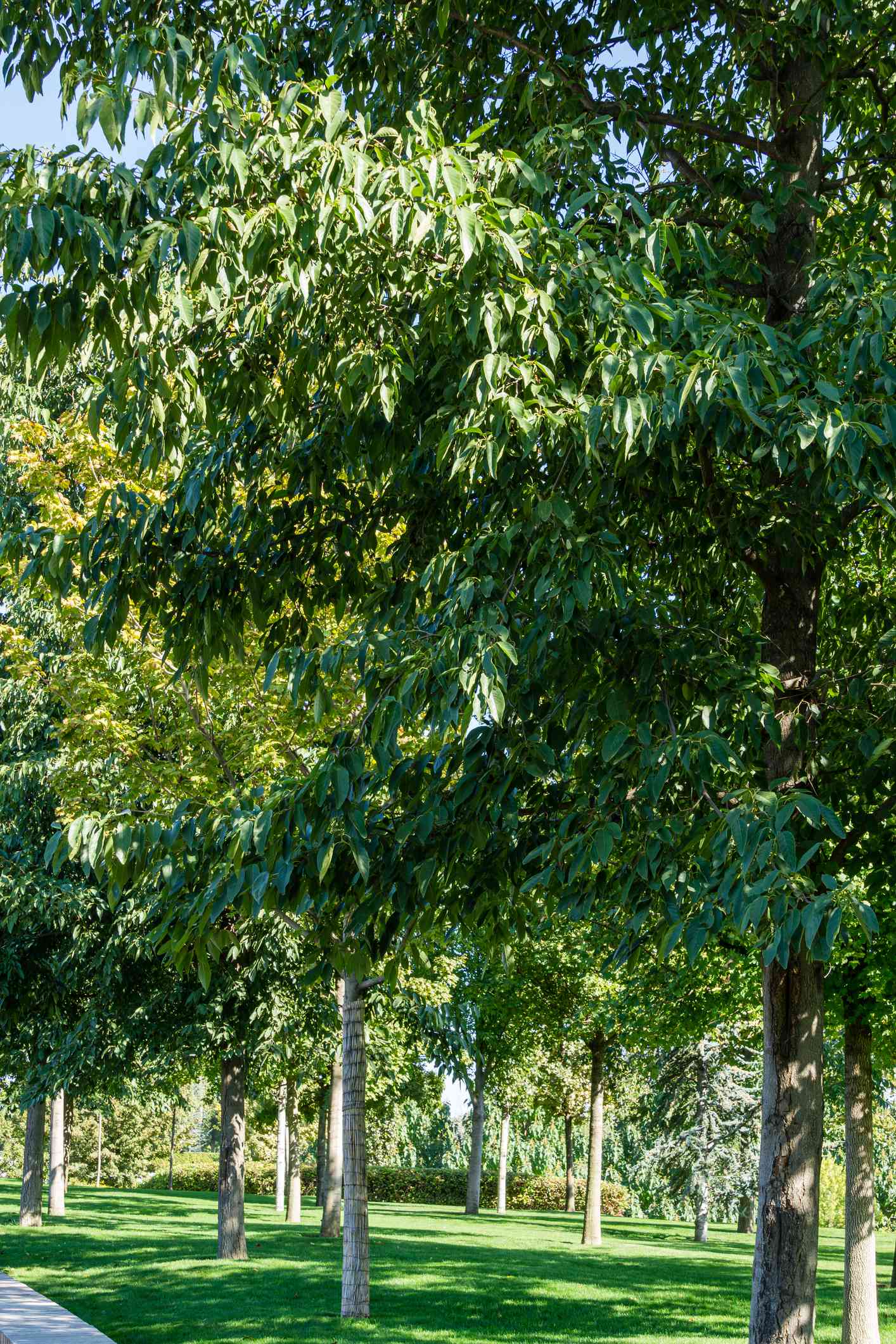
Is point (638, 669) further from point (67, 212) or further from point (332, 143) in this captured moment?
point (67, 212)

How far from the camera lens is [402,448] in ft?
16.3

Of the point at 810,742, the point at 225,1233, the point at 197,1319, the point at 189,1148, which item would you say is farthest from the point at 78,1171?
the point at 810,742

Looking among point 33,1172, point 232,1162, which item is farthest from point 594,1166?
point 33,1172

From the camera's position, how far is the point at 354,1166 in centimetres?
1171

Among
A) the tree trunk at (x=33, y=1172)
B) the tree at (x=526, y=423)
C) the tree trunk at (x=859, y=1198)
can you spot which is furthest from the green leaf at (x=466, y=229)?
the tree trunk at (x=33, y=1172)

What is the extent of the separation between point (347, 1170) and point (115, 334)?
32.9ft

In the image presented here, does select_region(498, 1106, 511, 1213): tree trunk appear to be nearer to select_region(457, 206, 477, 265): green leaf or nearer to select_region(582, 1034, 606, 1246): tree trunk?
select_region(582, 1034, 606, 1246): tree trunk

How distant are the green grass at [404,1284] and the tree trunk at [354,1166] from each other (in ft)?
1.10

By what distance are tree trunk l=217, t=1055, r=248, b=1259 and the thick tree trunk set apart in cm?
1836

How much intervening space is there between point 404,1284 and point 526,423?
13720 millimetres

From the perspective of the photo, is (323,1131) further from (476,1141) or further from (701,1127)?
(701,1127)

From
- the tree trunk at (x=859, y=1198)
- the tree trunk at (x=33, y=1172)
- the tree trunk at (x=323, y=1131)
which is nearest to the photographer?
the tree trunk at (x=859, y=1198)

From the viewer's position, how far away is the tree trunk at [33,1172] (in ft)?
70.6

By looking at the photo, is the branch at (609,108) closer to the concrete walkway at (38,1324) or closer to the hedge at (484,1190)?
the concrete walkway at (38,1324)
